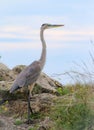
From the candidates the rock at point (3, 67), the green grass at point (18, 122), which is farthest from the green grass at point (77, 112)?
the rock at point (3, 67)

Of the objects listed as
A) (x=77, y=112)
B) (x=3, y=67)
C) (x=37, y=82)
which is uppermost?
(x=3, y=67)

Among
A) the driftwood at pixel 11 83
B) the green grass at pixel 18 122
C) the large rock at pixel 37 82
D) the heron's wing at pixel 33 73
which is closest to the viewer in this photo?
the green grass at pixel 18 122

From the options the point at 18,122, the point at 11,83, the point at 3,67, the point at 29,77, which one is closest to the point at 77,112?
the point at 18,122

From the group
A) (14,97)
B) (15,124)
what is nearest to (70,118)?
(15,124)

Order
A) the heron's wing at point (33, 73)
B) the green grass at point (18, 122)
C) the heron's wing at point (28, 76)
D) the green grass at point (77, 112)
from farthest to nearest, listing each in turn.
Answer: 1. the heron's wing at point (33, 73)
2. the heron's wing at point (28, 76)
3. the green grass at point (18, 122)
4. the green grass at point (77, 112)

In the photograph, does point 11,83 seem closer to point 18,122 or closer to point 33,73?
point 33,73

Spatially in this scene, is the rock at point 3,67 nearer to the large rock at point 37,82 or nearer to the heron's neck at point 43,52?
the large rock at point 37,82

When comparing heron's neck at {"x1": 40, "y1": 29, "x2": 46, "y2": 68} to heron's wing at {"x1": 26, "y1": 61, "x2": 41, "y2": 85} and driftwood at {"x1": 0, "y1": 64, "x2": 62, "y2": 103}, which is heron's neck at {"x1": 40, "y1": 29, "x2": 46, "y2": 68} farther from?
driftwood at {"x1": 0, "y1": 64, "x2": 62, "y2": 103}

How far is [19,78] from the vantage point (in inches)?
471

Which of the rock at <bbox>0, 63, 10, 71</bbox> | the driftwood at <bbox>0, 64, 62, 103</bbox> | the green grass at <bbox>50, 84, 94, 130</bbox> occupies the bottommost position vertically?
the green grass at <bbox>50, 84, 94, 130</bbox>

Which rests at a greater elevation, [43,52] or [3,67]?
[43,52]

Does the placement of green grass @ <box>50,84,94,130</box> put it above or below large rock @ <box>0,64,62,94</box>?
below

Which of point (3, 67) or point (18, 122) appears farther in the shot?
point (3, 67)

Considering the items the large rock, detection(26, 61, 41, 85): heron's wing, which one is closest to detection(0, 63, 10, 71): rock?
the large rock
